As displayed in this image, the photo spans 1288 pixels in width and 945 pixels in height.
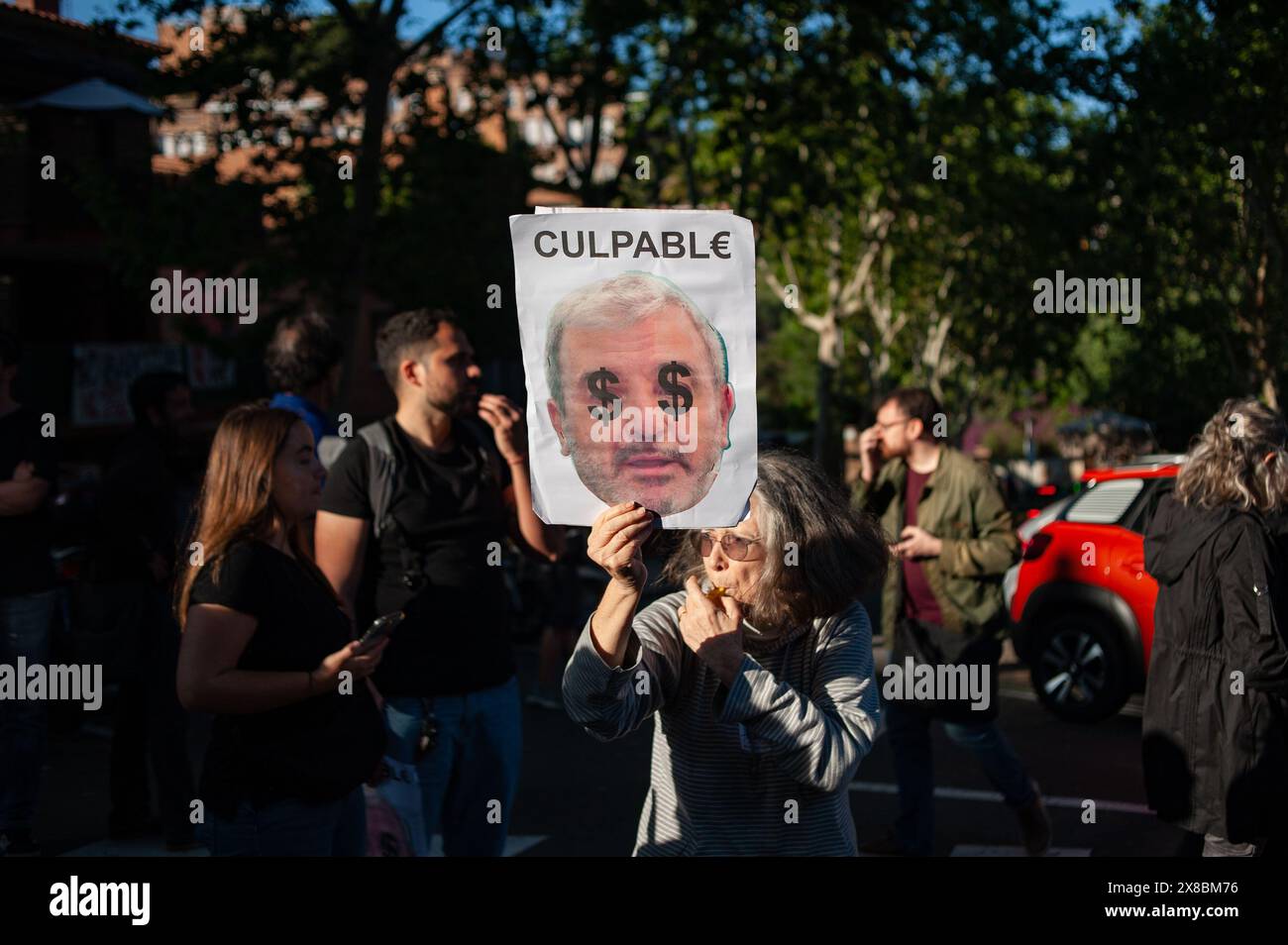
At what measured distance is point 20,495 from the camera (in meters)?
4.83

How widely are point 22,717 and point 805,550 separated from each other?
3456 millimetres

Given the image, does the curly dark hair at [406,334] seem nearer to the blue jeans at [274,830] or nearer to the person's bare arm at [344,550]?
the person's bare arm at [344,550]

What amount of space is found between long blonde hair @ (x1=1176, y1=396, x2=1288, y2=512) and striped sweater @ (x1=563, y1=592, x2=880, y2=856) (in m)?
1.72

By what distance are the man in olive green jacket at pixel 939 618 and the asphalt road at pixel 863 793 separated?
50 cm

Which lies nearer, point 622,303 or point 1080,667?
point 622,303

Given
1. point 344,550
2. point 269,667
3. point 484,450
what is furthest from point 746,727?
point 484,450

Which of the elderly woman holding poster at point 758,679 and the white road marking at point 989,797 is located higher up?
the elderly woman holding poster at point 758,679

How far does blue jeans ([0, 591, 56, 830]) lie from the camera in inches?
194

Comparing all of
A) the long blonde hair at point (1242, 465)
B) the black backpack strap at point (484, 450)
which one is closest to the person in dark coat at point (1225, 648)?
the long blonde hair at point (1242, 465)

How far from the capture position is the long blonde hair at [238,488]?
3.26 meters

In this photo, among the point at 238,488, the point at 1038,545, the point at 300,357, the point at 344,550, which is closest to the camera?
the point at 238,488

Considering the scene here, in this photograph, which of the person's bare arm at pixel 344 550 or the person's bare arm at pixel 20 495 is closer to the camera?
the person's bare arm at pixel 344 550
